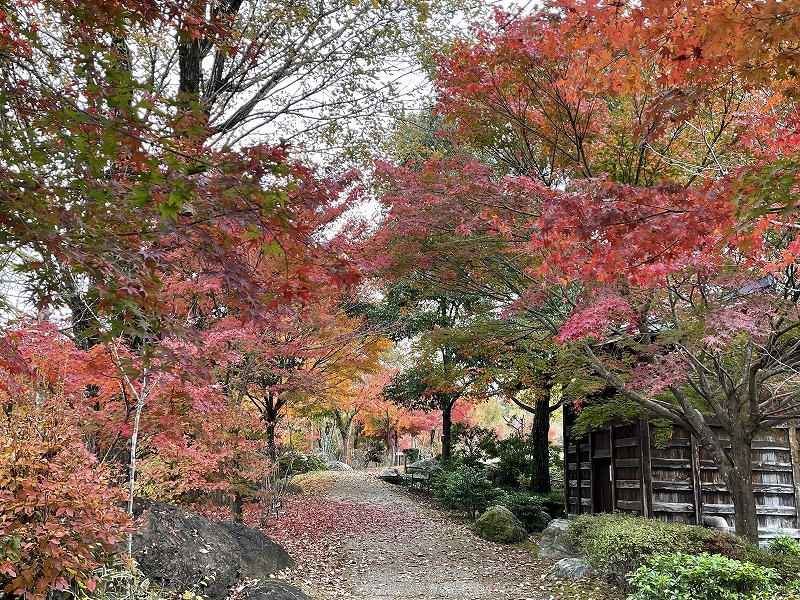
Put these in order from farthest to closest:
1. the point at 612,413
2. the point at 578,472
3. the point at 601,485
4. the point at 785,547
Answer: the point at 578,472 < the point at 601,485 < the point at 612,413 < the point at 785,547

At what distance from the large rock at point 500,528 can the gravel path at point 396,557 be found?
0.29m

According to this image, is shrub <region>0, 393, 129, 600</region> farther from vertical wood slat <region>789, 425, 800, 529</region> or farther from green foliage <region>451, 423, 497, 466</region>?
green foliage <region>451, 423, 497, 466</region>

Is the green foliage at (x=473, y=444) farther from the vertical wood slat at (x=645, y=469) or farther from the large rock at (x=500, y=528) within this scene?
the vertical wood slat at (x=645, y=469)

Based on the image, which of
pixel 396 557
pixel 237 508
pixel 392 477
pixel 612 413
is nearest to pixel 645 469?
pixel 612 413

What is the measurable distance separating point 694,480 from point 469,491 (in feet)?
19.3

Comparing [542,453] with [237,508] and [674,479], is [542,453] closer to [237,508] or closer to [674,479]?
[674,479]

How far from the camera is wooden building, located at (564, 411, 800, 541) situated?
980cm

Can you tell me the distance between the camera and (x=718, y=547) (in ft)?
22.5

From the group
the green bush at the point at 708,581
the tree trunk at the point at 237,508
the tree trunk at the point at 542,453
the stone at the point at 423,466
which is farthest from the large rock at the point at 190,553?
the stone at the point at 423,466

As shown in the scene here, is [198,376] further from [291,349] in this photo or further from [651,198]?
[291,349]

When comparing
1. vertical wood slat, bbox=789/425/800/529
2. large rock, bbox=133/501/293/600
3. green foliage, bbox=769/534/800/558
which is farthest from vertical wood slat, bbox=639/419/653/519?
large rock, bbox=133/501/293/600

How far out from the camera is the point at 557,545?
10.4 meters

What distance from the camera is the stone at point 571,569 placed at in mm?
8422

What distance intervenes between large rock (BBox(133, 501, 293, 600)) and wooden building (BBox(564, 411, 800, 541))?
672 cm
